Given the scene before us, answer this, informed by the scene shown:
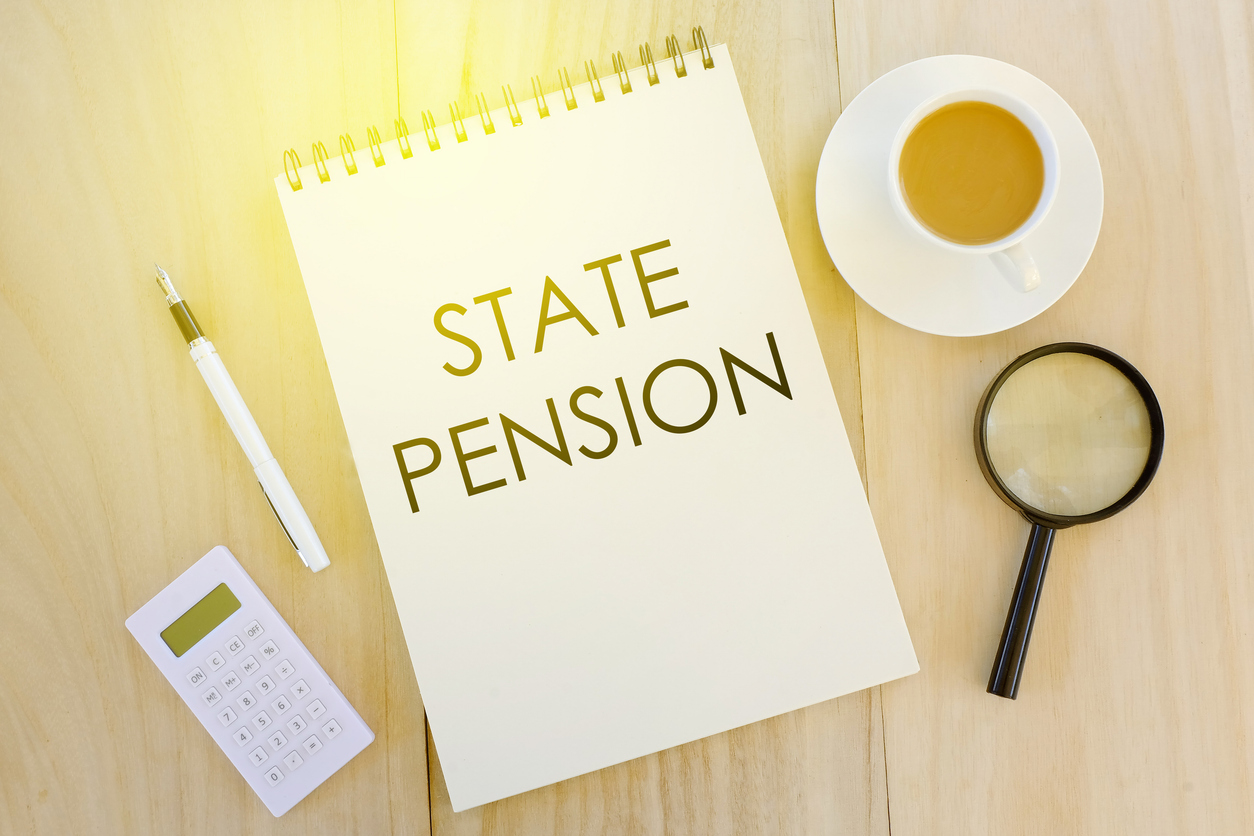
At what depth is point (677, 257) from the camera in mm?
675

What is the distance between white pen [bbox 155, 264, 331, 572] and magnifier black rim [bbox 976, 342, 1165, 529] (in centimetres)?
61

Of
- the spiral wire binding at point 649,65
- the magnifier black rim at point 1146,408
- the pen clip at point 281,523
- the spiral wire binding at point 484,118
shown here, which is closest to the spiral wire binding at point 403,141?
the spiral wire binding at point 484,118

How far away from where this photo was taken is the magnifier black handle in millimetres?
662

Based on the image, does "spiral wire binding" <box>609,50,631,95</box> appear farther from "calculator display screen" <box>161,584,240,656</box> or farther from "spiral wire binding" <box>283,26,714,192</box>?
"calculator display screen" <box>161,584,240,656</box>

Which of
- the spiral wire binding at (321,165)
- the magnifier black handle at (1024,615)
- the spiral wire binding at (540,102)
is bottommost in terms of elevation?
the magnifier black handle at (1024,615)

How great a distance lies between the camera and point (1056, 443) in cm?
65

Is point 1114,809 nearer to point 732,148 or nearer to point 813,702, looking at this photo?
point 813,702

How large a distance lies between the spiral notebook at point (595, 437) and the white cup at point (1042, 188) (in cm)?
11

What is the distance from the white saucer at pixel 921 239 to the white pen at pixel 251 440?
0.54 metres

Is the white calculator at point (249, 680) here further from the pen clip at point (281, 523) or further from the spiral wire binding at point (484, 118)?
the spiral wire binding at point (484, 118)

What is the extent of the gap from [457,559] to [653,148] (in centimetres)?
41

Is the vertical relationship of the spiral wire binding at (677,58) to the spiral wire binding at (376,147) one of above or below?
above

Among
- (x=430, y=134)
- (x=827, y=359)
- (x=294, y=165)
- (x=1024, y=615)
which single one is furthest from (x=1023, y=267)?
(x=294, y=165)

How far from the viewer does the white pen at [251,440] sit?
68cm
